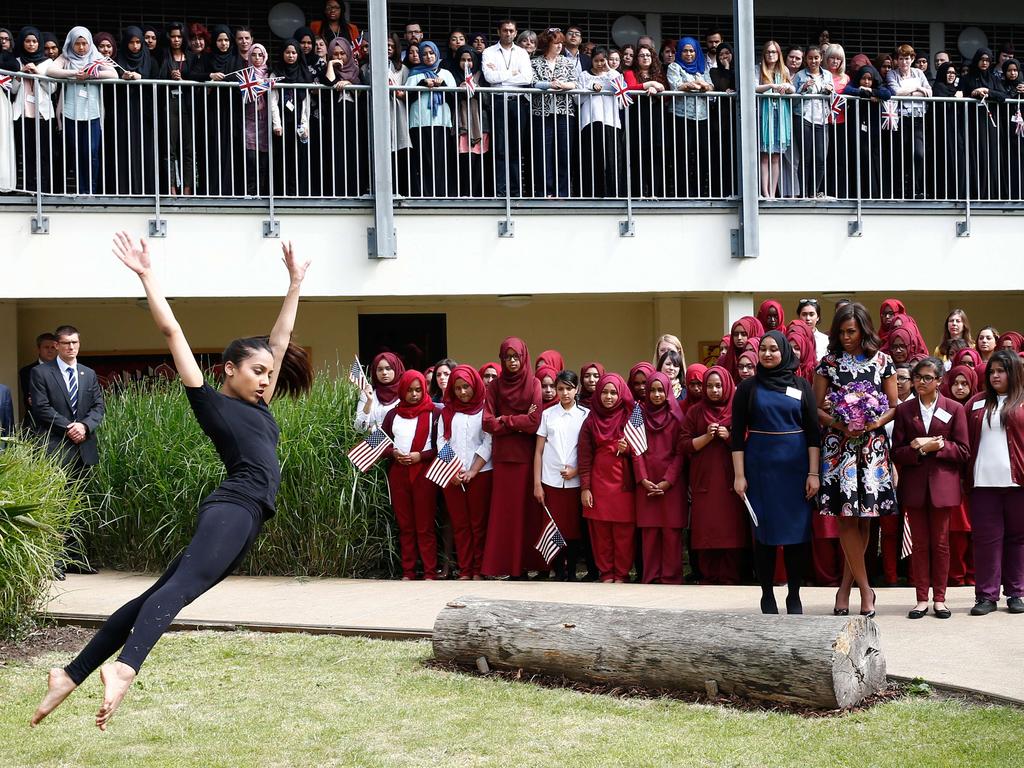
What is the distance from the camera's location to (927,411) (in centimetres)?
857

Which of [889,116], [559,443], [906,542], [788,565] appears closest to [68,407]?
[559,443]

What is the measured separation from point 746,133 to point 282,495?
21.4ft

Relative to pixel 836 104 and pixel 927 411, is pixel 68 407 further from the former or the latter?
pixel 836 104

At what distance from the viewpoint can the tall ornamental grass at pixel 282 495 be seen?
10.7m

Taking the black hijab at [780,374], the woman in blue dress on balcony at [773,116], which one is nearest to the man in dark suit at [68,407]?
the black hijab at [780,374]

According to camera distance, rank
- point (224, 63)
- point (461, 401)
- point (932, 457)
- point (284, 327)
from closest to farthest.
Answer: point (284, 327), point (932, 457), point (461, 401), point (224, 63)

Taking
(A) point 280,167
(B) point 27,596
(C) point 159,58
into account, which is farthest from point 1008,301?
(B) point 27,596

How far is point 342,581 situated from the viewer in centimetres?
1052

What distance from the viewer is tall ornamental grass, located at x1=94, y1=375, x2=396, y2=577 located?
1066 cm

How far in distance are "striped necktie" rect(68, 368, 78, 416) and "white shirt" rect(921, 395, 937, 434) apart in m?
6.50

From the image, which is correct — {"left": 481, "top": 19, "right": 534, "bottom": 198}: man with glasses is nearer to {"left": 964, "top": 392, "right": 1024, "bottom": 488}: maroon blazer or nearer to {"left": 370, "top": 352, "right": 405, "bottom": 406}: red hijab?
{"left": 370, "top": 352, "right": 405, "bottom": 406}: red hijab

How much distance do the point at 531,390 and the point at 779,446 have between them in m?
2.75

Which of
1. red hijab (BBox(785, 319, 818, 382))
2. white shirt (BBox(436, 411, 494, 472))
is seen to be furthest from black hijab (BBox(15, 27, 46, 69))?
red hijab (BBox(785, 319, 818, 382))

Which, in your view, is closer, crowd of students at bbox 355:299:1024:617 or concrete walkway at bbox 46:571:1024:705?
concrete walkway at bbox 46:571:1024:705
